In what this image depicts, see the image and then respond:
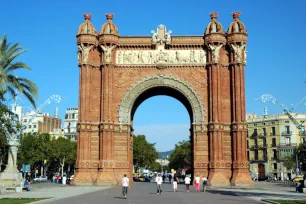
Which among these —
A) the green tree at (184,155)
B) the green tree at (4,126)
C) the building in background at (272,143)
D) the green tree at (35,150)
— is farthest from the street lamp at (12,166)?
the green tree at (184,155)

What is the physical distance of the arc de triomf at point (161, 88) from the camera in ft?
131

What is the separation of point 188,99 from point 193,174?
23.8 ft

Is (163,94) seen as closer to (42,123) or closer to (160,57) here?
(160,57)

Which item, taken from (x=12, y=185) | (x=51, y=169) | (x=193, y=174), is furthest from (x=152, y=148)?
(x=12, y=185)

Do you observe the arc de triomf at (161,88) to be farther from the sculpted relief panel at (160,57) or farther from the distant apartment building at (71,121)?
the distant apartment building at (71,121)

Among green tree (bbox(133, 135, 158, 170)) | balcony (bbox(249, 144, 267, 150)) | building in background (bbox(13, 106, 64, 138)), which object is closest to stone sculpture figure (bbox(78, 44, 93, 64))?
green tree (bbox(133, 135, 158, 170))

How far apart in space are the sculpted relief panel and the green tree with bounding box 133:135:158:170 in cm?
4755

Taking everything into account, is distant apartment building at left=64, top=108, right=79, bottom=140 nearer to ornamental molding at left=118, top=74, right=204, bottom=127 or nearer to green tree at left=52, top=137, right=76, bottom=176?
green tree at left=52, top=137, right=76, bottom=176

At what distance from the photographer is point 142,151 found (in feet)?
291

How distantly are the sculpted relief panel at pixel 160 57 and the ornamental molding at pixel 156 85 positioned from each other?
1.70 meters

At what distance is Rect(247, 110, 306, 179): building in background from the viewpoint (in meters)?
80.4

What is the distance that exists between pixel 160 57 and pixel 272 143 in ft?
158

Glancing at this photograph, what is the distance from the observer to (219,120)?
4016 cm

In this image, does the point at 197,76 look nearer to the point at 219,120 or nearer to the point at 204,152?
the point at 219,120
